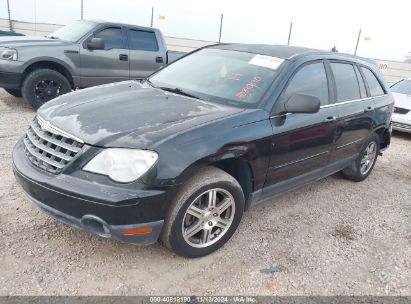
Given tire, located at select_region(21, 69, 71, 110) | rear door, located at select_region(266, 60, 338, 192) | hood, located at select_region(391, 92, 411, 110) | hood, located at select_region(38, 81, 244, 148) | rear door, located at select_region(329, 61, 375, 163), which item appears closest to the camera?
hood, located at select_region(38, 81, 244, 148)

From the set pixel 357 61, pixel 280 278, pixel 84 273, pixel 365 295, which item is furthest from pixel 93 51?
pixel 365 295

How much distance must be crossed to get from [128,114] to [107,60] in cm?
482

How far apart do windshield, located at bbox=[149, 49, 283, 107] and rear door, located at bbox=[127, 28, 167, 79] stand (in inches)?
149

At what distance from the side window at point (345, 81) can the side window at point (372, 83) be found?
1.18 feet

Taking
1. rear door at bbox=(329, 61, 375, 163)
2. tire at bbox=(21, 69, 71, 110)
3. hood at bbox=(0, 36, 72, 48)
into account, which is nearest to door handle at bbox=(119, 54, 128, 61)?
hood at bbox=(0, 36, 72, 48)

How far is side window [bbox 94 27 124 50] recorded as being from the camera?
7145mm

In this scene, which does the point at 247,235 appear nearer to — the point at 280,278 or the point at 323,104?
the point at 280,278

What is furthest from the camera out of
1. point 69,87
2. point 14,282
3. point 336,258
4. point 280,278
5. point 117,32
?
point 117,32

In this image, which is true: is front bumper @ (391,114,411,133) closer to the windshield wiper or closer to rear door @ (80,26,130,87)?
rear door @ (80,26,130,87)

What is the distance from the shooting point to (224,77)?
11.4 feet

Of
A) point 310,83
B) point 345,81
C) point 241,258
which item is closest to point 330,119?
point 310,83

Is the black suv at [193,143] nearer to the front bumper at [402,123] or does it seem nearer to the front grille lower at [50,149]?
the front grille lower at [50,149]

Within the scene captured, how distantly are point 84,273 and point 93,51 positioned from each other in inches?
209

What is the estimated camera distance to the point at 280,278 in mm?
2801
